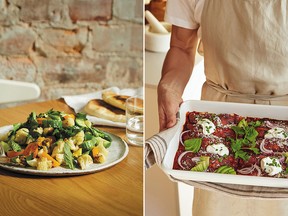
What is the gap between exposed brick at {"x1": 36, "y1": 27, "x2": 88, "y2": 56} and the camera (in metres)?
0.53

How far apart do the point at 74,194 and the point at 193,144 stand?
438 mm

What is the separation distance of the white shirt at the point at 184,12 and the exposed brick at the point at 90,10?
0.52 m

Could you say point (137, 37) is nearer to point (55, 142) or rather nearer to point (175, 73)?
point (55, 142)

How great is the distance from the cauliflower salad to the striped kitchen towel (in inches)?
8.7

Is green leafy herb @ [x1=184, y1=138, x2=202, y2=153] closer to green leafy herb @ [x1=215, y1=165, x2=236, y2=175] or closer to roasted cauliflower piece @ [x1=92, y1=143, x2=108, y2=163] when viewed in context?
green leafy herb @ [x1=215, y1=165, x2=236, y2=175]

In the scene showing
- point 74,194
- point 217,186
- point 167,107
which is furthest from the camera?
point 167,107

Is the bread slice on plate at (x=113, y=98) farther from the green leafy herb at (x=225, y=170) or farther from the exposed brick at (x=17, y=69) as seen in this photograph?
the green leafy herb at (x=225, y=170)

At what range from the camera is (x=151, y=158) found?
776mm

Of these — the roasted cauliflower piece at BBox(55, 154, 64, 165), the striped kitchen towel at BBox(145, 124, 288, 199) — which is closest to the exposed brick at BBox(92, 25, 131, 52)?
the roasted cauliflower piece at BBox(55, 154, 64, 165)

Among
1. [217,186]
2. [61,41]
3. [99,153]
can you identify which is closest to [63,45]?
[61,41]

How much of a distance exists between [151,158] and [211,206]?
370 mm

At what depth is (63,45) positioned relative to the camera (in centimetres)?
54

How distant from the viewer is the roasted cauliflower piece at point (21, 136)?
523 mm

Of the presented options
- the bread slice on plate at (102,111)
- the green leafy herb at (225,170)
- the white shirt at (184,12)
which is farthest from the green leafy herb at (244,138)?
the bread slice on plate at (102,111)
